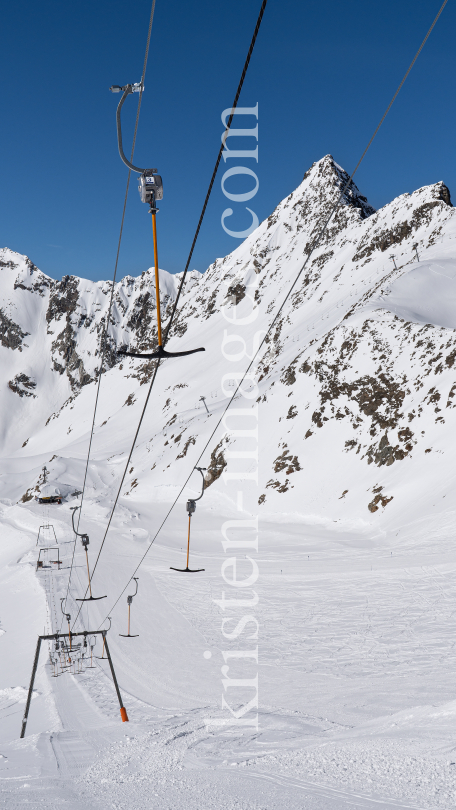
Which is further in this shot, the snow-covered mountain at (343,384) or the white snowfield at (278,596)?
the snow-covered mountain at (343,384)

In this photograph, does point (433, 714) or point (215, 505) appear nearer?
point (433, 714)

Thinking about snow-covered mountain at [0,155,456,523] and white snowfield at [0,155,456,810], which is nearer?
white snowfield at [0,155,456,810]

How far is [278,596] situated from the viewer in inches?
910

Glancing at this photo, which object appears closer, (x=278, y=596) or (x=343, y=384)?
(x=278, y=596)

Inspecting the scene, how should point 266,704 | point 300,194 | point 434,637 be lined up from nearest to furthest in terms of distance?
point 266,704 → point 434,637 → point 300,194

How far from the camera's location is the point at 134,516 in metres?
46.7

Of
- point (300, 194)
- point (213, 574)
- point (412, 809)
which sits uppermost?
point (300, 194)

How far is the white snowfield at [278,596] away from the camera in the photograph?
298 inches

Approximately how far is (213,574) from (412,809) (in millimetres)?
23456

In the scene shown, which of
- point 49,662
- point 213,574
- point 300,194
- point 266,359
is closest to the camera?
point 49,662

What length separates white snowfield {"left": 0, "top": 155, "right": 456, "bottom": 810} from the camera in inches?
298

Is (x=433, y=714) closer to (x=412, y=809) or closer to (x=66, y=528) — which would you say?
(x=412, y=809)

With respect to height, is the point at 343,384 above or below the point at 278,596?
above

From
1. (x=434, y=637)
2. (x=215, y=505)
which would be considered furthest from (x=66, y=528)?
(x=434, y=637)
